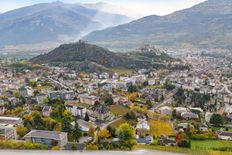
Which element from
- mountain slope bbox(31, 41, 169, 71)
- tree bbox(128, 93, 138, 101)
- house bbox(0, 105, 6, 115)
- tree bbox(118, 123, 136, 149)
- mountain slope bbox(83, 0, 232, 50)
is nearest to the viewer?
tree bbox(118, 123, 136, 149)

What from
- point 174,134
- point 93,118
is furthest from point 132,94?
point 174,134

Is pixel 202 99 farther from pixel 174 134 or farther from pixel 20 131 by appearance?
pixel 20 131

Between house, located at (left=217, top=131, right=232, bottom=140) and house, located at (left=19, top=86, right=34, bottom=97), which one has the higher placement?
house, located at (left=19, top=86, right=34, bottom=97)

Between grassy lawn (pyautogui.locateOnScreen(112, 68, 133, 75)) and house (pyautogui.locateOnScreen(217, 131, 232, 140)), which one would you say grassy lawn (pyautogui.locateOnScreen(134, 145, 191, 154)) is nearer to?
house (pyautogui.locateOnScreen(217, 131, 232, 140))

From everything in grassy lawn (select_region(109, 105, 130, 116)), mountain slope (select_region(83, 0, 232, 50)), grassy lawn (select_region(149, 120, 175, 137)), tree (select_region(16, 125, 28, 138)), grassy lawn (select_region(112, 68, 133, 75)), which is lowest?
grassy lawn (select_region(149, 120, 175, 137))

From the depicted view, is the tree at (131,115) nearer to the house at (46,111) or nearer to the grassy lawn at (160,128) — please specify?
the grassy lawn at (160,128)

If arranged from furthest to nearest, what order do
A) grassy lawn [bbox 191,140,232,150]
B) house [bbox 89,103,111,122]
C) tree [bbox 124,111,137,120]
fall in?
tree [bbox 124,111,137,120], house [bbox 89,103,111,122], grassy lawn [bbox 191,140,232,150]

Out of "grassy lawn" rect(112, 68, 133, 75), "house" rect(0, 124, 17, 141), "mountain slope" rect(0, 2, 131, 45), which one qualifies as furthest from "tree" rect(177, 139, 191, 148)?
"mountain slope" rect(0, 2, 131, 45)

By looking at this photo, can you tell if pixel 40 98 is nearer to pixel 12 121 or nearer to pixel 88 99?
pixel 88 99
